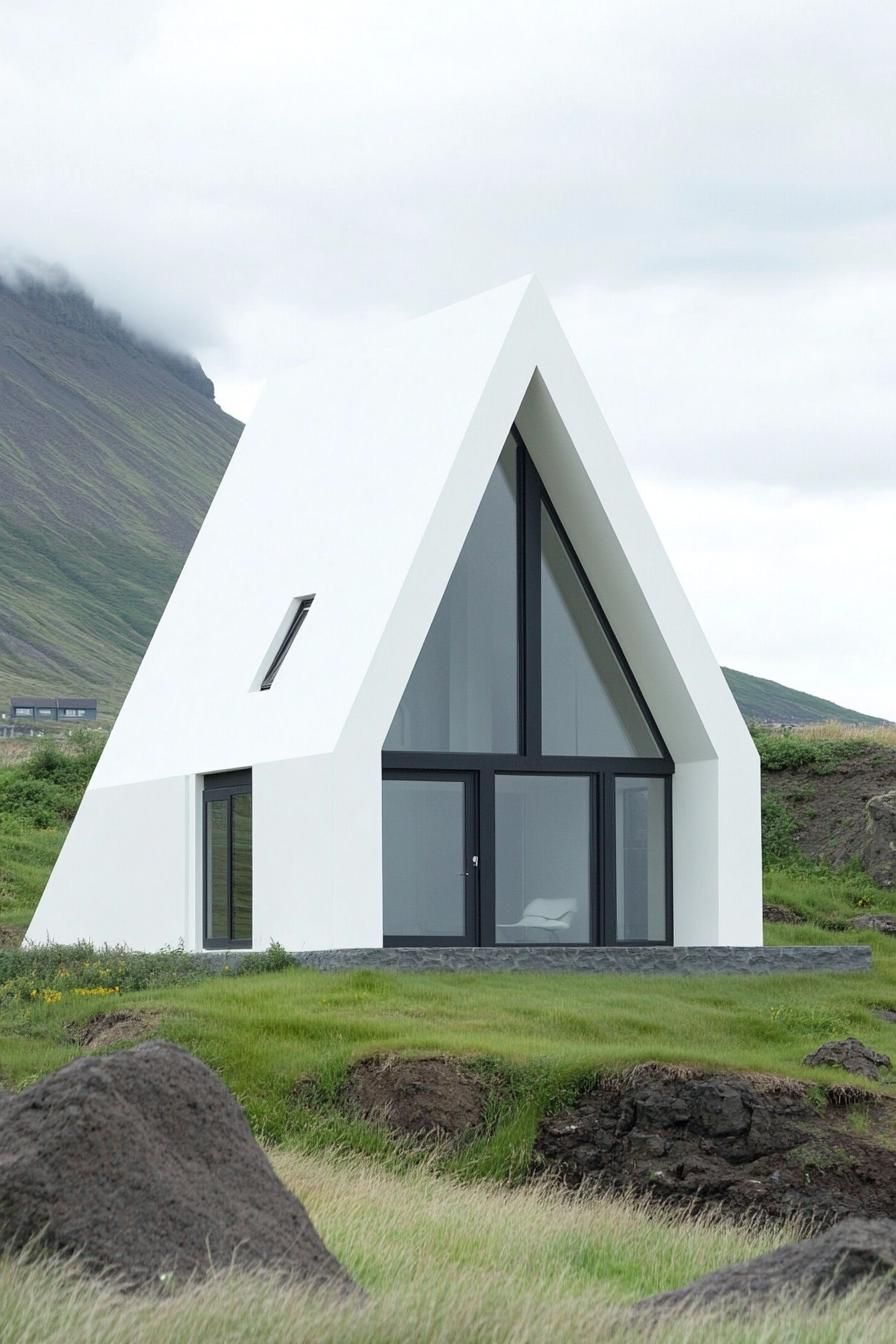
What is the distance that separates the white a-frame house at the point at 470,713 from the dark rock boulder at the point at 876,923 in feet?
14.8

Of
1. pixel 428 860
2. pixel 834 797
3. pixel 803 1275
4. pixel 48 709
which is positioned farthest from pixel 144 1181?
pixel 48 709

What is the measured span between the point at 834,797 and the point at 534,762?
11905 mm

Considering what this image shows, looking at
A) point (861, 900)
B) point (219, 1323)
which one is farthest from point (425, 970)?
point (219, 1323)

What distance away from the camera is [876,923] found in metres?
25.1

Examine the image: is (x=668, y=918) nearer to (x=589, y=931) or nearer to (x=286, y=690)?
(x=589, y=931)

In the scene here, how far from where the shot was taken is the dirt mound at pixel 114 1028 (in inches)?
586

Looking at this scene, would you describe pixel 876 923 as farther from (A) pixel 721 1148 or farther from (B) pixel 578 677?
(A) pixel 721 1148

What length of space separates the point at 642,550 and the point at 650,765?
2557 millimetres

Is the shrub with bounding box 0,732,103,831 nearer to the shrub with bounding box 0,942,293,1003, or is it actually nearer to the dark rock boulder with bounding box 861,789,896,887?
the shrub with bounding box 0,942,293,1003

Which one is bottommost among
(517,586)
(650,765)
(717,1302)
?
(717,1302)

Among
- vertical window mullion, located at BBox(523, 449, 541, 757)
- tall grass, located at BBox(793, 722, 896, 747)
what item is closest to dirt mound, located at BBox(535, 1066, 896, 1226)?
vertical window mullion, located at BBox(523, 449, 541, 757)

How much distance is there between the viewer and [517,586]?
828 inches

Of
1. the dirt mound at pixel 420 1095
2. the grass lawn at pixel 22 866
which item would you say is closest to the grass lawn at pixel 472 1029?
the dirt mound at pixel 420 1095

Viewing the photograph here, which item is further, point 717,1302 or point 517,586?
point 517,586
